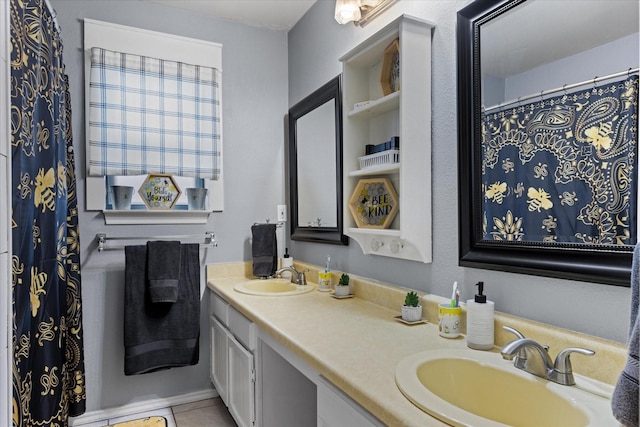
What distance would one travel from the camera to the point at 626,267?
3.04ft

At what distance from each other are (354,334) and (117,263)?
5.35ft

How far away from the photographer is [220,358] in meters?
2.27

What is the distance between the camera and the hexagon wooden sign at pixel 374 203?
64.0 inches

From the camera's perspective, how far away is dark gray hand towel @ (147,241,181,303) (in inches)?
88.0

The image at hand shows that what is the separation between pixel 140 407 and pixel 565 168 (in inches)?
97.7

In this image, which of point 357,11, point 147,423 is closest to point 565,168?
point 357,11

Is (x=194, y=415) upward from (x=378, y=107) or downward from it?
downward

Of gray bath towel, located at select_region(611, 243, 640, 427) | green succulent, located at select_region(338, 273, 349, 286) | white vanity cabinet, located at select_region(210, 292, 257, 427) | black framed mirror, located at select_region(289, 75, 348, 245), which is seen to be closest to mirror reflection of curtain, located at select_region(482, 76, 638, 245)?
gray bath towel, located at select_region(611, 243, 640, 427)

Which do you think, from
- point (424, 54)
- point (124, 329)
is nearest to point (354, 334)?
point (424, 54)

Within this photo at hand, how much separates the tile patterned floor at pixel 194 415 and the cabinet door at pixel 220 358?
11 centimetres

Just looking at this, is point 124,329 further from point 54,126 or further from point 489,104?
point 489,104

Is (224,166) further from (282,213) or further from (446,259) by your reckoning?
(446,259)

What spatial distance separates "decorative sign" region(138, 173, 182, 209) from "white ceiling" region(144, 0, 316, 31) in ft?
3.45

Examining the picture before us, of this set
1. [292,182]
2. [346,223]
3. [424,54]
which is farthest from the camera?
[292,182]
